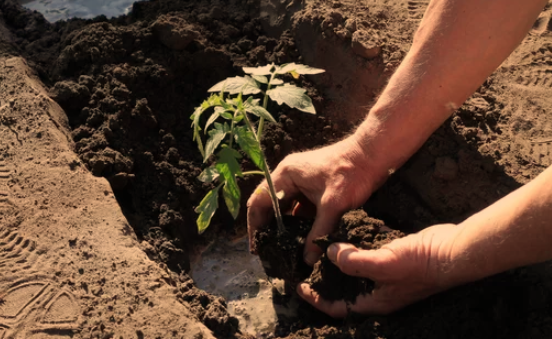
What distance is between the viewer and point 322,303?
2.50 m

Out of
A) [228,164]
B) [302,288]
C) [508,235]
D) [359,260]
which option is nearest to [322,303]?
[302,288]

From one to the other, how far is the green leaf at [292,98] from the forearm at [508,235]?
0.73m

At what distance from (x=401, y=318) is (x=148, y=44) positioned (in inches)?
86.3

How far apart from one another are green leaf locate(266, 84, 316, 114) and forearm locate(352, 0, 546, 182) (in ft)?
1.59

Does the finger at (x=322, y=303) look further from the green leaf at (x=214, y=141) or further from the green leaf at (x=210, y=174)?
the green leaf at (x=214, y=141)

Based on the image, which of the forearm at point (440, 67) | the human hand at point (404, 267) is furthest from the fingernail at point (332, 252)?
the forearm at point (440, 67)

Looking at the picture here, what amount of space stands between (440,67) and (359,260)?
0.89 m

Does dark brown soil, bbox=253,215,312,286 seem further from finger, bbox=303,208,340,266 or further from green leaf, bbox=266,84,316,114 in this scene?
green leaf, bbox=266,84,316,114

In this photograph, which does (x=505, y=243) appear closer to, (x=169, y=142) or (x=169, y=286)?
(x=169, y=286)

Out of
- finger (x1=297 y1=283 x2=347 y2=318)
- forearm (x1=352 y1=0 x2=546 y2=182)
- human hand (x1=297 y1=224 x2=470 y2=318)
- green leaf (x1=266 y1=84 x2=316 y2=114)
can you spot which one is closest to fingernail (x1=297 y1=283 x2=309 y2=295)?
finger (x1=297 y1=283 x2=347 y2=318)

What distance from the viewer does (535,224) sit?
1.78 m

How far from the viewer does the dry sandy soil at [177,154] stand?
7.30 feet

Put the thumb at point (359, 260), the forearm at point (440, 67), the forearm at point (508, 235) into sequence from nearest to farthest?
1. the forearm at point (508, 235)
2. the thumb at point (359, 260)
3. the forearm at point (440, 67)

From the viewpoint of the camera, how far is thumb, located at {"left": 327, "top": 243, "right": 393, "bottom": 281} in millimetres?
2148
